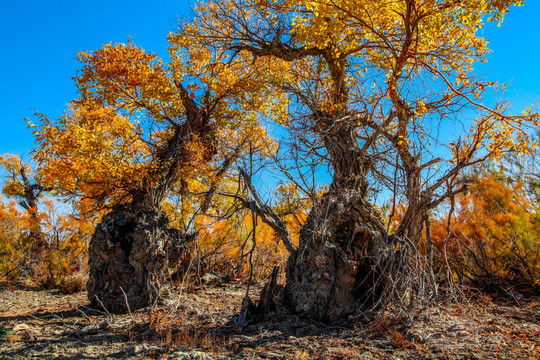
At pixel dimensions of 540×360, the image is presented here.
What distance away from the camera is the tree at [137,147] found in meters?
6.32

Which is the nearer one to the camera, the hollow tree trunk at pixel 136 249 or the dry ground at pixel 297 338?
the dry ground at pixel 297 338

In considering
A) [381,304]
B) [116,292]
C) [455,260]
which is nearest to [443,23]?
[381,304]

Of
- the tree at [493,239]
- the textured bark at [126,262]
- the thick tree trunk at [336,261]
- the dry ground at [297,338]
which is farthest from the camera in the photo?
the textured bark at [126,262]

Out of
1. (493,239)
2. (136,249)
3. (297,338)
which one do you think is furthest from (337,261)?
(493,239)

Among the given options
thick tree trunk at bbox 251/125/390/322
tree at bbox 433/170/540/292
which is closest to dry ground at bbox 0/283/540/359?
thick tree trunk at bbox 251/125/390/322

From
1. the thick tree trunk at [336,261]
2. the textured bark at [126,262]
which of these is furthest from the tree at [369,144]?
the textured bark at [126,262]

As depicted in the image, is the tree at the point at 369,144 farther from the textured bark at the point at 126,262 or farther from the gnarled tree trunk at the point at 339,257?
the textured bark at the point at 126,262

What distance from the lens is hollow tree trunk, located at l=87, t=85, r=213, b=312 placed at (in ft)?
21.3

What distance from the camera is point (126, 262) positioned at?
6.59m

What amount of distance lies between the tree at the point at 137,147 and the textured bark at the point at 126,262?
2cm

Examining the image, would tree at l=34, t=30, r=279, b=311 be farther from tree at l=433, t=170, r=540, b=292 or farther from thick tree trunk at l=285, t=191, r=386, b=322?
tree at l=433, t=170, r=540, b=292

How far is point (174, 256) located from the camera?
7043mm

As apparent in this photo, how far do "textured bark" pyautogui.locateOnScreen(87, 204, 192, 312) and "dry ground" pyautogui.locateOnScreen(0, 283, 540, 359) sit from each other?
3.23ft

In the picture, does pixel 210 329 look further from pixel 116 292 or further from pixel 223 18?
pixel 223 18
